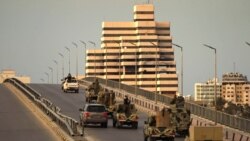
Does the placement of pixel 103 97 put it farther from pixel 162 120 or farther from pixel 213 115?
pixel 162 120

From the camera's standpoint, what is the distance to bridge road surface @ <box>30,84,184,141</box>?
6231 cm

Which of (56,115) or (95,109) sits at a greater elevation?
(95,109)

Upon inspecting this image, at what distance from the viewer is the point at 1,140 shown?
187 ft

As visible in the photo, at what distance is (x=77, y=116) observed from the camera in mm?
84812

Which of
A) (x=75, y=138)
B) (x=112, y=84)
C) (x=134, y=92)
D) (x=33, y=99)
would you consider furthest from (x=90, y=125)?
(x=112, y=84)

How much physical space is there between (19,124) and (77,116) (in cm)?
1280

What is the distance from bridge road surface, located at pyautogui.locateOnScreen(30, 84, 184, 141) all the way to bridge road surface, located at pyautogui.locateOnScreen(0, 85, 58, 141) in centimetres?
355

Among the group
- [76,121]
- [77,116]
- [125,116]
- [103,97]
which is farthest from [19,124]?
[103,97]

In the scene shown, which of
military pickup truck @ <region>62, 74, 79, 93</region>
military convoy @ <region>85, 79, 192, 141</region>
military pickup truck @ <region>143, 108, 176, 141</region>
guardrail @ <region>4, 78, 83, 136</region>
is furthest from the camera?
military pickup truck @ <region>62, 74, 79, 93</region>

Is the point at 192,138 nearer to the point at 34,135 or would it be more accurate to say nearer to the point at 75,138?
the point at 75,138

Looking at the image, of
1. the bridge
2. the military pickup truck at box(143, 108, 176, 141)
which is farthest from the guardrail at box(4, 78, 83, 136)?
the military pickup truck at box(143, 108, 176, 141)

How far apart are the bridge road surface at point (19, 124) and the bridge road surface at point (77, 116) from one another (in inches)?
140

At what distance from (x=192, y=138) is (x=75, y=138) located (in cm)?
1320

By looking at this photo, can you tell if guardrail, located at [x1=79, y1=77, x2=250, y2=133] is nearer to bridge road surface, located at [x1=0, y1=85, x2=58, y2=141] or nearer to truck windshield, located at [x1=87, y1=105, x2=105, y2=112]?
truck windshield, located at [x1=87, y1=105, x2=105, y2=112]
